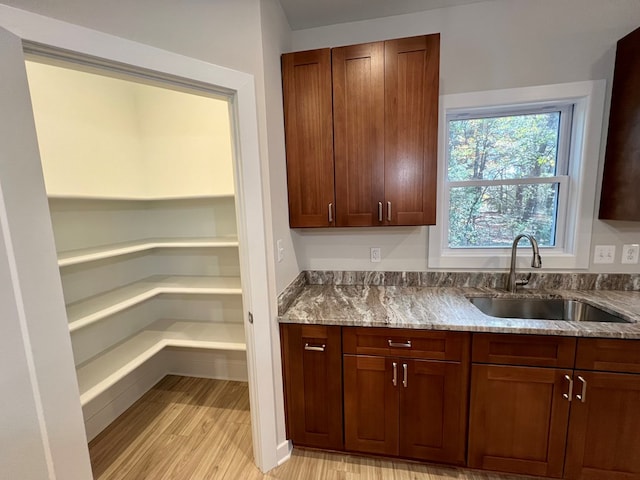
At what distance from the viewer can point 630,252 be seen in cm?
178

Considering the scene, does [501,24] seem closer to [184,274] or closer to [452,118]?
[452,118]

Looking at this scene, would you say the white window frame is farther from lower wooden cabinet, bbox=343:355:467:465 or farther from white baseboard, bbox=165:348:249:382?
white baseboard, bbox=165:348:249:382

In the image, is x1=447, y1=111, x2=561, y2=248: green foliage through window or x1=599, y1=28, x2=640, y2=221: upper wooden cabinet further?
x1=447, y1=111, x2=561, y2=248: green foliage through window

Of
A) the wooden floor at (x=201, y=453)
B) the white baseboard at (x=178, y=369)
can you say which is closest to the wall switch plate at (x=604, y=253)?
the wooden floor at (x=201, y=453)

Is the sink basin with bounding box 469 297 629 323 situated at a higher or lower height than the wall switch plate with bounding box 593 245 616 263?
lower

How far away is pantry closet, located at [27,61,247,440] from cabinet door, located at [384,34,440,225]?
1.12 m

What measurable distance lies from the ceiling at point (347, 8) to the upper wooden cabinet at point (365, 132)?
33 centimetres

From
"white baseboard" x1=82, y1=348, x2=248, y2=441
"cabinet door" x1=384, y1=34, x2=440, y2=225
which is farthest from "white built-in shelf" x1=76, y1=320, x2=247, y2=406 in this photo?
"cabinet door" x1=384, y1=34, x2=440, y2=225

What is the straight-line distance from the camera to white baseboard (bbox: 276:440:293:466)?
170 centimetres

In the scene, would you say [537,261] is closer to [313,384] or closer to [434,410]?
[434,410]

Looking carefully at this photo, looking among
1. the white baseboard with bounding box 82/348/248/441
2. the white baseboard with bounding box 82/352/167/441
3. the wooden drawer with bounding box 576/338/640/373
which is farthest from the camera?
the white baseboard with bounding box 82/348/248/441

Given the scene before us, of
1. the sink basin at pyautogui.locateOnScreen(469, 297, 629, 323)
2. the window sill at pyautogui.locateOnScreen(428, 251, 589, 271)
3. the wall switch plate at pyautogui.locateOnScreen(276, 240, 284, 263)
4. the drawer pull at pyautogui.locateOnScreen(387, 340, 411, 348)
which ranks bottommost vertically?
the drawer pull at pyautogui.locateOnScreen(387, 340, 411, 348)

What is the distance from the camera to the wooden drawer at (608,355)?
131 centimetres

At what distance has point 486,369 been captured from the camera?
1.45 meters
